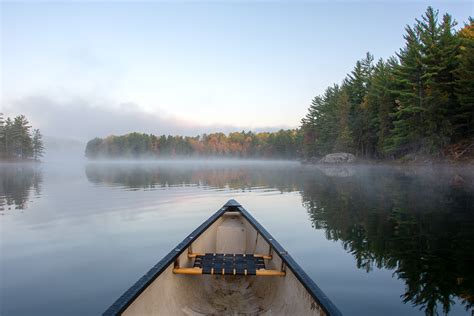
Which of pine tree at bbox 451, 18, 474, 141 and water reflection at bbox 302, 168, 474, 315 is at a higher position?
pine tree at bbox 451, 18, 474, 141

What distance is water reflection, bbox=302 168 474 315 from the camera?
564 cm

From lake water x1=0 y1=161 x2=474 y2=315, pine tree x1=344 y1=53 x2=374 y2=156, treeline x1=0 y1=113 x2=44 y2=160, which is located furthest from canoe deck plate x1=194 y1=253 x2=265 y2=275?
treeline x1=0 y1=113 x2=44 y2=160

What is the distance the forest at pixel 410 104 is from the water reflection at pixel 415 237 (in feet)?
80.4

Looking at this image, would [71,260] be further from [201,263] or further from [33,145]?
[33,145]

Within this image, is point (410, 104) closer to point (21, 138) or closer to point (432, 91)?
point (432, 91)

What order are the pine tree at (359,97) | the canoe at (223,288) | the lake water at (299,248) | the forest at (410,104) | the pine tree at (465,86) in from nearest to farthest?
the canoe at (223,288) → the lake water at (299,248) → the pine tree at (465,86) → the forest at (410,104) → the pine tree at (359,97)

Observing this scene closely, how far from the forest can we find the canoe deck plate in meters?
36.7

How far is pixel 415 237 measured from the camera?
29.0 feet

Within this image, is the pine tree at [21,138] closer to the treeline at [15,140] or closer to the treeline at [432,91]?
the treeline at [15,140]

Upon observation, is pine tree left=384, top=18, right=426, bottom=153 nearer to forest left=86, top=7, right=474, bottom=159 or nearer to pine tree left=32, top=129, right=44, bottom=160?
forest left=86, top=7, right=474, bottom=159

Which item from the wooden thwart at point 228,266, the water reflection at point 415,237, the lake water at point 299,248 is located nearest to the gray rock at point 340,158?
the water reflection at point 415,237

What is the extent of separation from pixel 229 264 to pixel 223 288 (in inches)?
24.8

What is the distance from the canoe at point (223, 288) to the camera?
3498 millimetres

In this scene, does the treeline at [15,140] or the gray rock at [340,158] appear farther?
the treeline at [15,140]
